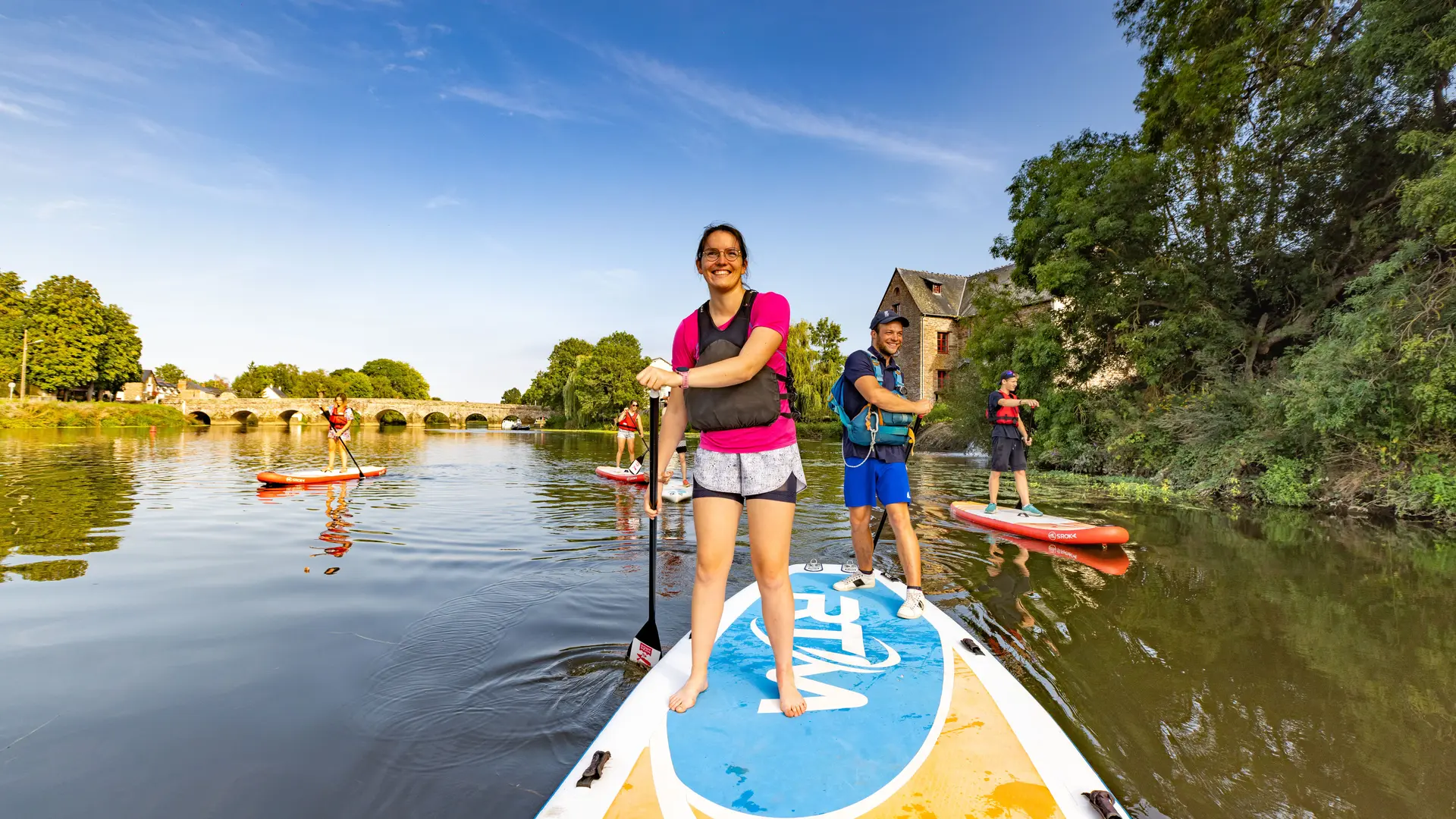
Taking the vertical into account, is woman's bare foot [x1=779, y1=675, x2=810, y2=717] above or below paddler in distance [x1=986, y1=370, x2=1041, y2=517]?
below

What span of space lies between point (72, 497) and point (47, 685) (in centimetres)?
1074

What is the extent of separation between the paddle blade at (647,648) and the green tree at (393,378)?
112870mm

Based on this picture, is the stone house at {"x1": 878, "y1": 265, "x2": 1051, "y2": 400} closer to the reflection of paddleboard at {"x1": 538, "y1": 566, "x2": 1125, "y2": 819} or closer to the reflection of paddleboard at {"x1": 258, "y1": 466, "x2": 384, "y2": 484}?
the reflection of paddleboard at {"x1": 258, "y1": 466, "x2": 384, "y2": 484}

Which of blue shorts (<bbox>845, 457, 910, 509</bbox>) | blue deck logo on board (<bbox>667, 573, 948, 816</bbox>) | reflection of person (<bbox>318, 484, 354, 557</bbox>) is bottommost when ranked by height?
reflection of person (<bbox>318, 484, 354, 557</bbox>)

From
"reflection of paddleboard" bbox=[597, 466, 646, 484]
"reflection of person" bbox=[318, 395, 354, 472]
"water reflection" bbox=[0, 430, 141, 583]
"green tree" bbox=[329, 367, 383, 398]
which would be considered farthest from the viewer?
"green tree" bbox=[329, 367, 383, 398]

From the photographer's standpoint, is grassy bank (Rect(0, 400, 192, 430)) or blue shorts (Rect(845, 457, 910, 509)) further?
grassy bank (Rect(0, 400, 192, 430))

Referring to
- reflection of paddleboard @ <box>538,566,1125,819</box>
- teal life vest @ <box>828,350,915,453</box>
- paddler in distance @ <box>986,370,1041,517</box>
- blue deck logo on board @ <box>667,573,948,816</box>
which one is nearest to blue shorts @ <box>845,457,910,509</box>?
teal life vest @ <box>828,350,915,453</box>

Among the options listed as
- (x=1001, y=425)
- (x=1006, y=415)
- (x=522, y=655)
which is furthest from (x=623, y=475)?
(x=522, y=655)

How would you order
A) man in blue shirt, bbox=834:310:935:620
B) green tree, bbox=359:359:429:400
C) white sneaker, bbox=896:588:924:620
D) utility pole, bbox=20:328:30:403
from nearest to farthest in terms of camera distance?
white sneaker, bbox=896:588:924:620
man in blue shirt, bbox=834:310:935:620
utility pole, bbox=20:328:30:403
green tree, bbox=359:359:429:400

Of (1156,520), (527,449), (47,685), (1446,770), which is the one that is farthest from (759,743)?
(527,449)

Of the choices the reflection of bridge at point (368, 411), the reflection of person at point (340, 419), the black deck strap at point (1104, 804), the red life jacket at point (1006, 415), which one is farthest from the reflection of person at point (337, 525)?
the reflection of bridge at point (368, 411)

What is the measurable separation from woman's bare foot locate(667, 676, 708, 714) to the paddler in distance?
24.3 feet

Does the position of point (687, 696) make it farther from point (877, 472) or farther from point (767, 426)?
point (877, 472)

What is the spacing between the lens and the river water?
2.71 m
